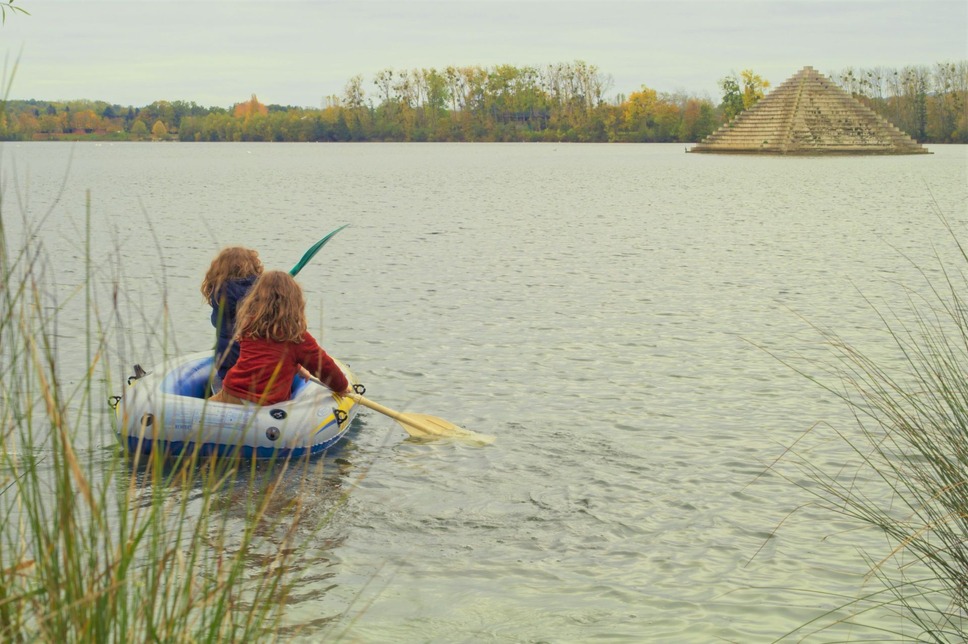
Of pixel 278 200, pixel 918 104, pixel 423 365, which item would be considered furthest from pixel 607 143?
pixel 423 365

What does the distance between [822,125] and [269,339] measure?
312 ft

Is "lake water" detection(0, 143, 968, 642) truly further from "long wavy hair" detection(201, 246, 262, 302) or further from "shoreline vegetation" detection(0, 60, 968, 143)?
"shoreline vegetation" detection(0, 60, 968, 143)

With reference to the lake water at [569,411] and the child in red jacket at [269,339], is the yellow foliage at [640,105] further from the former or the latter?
the child in red jacket at [269,339]

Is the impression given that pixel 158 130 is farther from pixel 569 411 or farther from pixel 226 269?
pixel 226 269

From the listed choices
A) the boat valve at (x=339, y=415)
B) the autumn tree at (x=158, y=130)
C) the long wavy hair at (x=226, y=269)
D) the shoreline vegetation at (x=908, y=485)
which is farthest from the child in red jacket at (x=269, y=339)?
the autumn tree at (x=158, y=130)

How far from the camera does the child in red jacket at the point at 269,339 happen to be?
6.19m

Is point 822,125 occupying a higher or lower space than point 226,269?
higher

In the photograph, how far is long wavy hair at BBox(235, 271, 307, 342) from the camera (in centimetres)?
618

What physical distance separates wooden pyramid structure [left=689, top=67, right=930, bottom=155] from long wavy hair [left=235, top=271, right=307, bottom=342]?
93.5 m

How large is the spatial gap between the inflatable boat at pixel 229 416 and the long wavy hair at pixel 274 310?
1.46 ft

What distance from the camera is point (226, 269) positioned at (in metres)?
6.73

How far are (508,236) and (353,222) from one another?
18.5ft

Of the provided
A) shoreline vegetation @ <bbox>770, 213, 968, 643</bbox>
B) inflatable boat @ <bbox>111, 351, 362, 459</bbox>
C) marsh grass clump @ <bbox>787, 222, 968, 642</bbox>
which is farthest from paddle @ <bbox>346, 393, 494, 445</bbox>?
marsh grass clump @ <bbox>787, 222, 968, 642</bbox>

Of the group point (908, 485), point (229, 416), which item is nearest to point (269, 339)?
point (229, 416)
